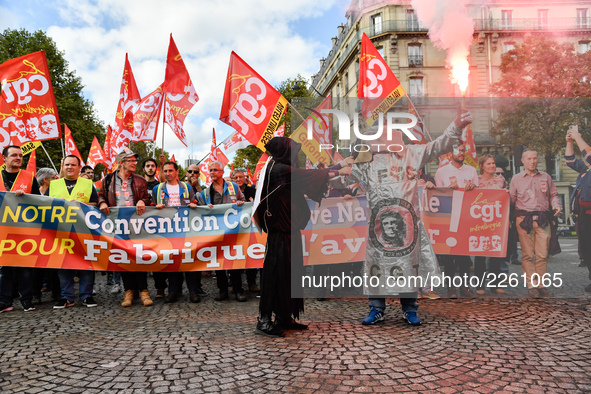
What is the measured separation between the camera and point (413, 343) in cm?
398

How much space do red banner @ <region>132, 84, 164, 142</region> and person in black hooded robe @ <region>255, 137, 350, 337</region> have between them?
245 inches

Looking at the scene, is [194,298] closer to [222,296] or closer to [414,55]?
[222,296]

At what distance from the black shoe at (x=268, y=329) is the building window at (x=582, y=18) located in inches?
475

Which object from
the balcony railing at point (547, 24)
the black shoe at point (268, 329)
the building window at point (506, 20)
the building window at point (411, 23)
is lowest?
the black shoe at point (268, 329)

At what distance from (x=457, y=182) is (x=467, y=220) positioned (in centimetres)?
57

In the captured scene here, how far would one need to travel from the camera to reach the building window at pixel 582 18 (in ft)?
36.8

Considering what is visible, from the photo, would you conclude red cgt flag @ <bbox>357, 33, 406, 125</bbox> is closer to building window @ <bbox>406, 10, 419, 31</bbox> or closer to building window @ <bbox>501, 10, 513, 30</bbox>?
building window @ <bbox>501, 10, 513, 30</bbox>

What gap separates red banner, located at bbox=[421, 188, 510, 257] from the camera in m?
6.05

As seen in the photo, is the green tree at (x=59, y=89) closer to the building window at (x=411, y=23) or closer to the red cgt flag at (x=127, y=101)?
the red cgt flag at (x=127, y=101)

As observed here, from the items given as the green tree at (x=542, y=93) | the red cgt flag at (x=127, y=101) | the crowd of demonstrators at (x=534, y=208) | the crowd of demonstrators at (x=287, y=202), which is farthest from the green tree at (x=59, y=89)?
the crowd of demonstrators at (x=534, y=208)

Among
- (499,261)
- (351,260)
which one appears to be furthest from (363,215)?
(499,261)

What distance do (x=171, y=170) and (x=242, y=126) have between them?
134 centimetres

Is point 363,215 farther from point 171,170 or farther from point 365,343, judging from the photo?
point 171,170

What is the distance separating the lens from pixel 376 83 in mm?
6902
